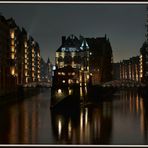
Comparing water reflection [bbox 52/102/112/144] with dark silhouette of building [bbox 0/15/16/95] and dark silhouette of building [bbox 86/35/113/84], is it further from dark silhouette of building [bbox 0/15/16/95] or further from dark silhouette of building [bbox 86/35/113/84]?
dark silhouette of building [bbox 86/35/113/84]

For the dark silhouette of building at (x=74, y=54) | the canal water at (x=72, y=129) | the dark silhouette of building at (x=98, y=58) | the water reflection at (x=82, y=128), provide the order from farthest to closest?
1. the dark silhouette of building at (x=98, y=58)
2. the dark silhouette of building at (x=74, y=54)
3. the water reflection at (x=82, y=128)
4. the canal water at (x=72, y=129)

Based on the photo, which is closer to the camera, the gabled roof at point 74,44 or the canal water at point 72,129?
the canal water at point 72,129

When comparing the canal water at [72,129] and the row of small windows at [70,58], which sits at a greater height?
the row of small windows at [70,58]

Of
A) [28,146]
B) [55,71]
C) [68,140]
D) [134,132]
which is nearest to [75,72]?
[55,71]

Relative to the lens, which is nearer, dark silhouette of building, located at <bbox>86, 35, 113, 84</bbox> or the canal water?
the canal water

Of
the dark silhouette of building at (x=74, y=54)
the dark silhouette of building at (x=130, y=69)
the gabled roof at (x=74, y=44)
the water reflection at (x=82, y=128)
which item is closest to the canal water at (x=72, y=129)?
the water reflection at (x=82, y=128)

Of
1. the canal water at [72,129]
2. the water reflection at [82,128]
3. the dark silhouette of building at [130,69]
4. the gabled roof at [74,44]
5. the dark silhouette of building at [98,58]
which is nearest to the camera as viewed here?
the canal water at [72,129]

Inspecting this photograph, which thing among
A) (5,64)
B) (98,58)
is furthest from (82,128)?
(98,58)

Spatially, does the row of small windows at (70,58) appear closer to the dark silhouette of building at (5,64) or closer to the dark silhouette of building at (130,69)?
the dark silhouette of building at (5,64)

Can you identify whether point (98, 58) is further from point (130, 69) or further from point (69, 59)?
point (130, 69)

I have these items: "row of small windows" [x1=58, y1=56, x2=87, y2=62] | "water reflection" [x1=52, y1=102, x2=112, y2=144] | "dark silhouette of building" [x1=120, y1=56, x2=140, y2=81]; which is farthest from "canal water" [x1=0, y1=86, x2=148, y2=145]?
"dark silhouette of building" [x1=120, y1=56, x2=140, y2=81]

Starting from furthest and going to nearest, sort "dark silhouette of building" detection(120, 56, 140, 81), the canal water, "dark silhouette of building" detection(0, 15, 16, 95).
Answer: "dark silhouette of building" detection(120, 56, 140, 81)
"dark silhouette of building" detection(0, 15, 16, 95)
the canal water

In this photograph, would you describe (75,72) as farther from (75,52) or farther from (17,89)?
(75,52)

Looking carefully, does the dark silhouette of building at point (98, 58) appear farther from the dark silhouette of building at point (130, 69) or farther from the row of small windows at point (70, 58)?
the dark silhouette of building at point (130, 69)
